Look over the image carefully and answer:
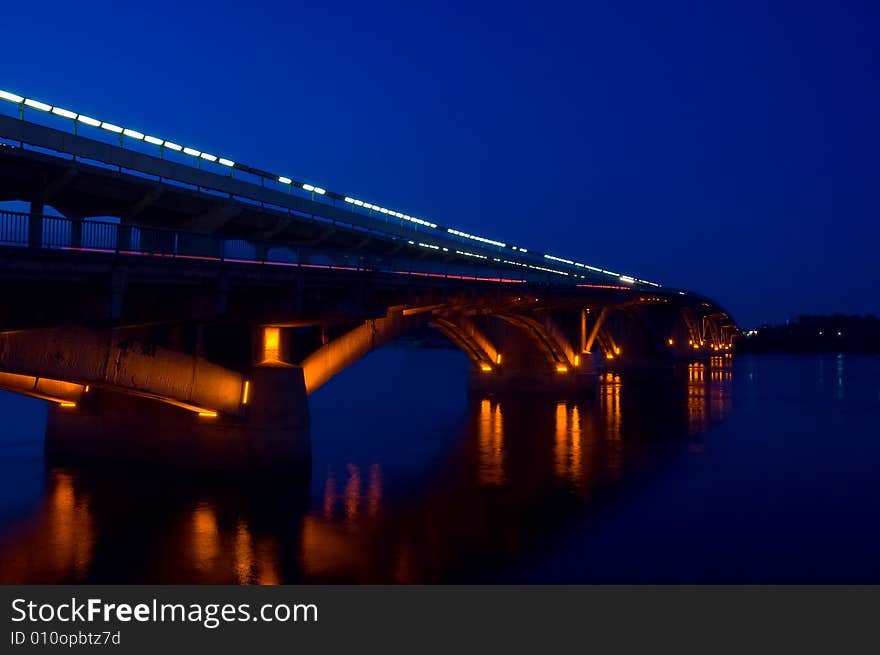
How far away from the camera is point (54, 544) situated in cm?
2122

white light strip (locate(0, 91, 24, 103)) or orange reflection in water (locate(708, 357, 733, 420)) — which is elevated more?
white light strip (locate(0, 91, 24, 103))

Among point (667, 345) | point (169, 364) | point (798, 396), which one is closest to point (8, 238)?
point (169, 364)

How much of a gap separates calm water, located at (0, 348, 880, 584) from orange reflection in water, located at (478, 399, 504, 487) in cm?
13

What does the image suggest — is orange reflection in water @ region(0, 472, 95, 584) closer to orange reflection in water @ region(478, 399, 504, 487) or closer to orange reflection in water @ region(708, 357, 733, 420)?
orange reflection in water @ region(478, 399, 504, 487)

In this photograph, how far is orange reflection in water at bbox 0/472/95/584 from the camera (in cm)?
1886


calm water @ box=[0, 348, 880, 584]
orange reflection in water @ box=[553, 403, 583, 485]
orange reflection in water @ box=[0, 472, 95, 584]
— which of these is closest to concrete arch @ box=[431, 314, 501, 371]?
orange reflection in water @ box=[553, 403, 583, 485]

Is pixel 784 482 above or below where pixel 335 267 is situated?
below

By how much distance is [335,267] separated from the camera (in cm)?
3002

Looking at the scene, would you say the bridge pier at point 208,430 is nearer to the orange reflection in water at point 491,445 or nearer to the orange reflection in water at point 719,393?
the orange reflection in water at point 491,445

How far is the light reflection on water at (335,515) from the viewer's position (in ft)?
64.1

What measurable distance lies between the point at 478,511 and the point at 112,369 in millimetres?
10202

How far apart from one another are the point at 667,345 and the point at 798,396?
116 feet
